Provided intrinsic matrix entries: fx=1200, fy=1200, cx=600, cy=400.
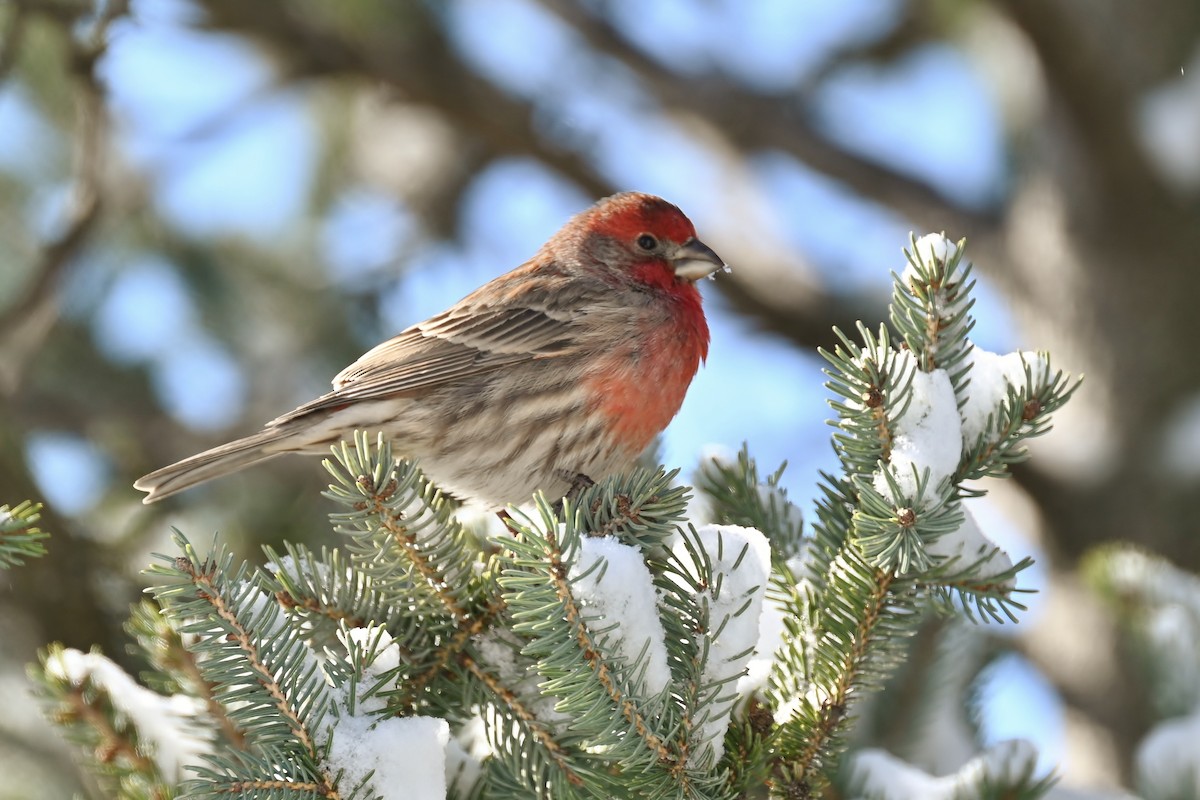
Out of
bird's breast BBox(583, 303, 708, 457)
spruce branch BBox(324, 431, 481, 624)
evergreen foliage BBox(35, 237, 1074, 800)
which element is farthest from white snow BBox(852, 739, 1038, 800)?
bird's breast BBox(583, 303, 708, 457)

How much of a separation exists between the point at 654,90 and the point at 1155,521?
3.35 meters

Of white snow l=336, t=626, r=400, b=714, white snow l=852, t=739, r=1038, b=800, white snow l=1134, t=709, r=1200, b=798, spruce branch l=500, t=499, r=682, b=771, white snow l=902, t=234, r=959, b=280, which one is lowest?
white snow l=336, t=626, r=400, b=714

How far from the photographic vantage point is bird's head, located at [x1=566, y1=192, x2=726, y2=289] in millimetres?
4887

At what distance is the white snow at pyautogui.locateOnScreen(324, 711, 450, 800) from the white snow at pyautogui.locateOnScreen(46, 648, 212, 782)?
2.01 ft

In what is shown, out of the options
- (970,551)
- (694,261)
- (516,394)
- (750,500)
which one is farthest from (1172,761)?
(694,261)

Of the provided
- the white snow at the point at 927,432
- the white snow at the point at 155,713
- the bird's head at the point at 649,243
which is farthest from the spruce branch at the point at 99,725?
the bird's head at the point at 649,243

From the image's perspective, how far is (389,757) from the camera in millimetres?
2340

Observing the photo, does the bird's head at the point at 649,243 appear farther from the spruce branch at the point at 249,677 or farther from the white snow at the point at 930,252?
the spruce branch at the point at 249,677

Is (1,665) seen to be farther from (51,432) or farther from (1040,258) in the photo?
(1040,258)

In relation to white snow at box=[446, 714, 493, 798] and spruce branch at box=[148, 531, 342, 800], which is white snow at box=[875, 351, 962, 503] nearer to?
white snow at box=[446, 714, 493, 798]

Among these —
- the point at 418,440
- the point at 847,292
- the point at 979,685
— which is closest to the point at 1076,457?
the point at 847,292

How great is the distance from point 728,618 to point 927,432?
1.95 ft

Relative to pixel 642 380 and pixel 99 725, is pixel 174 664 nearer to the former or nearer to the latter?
A: pixel 99 725

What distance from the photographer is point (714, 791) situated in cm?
253
